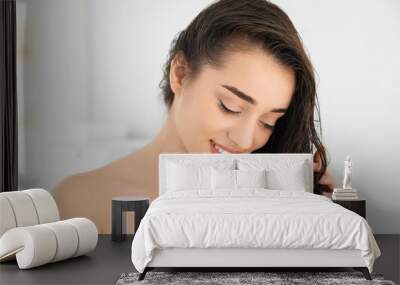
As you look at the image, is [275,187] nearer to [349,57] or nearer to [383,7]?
[349,57]

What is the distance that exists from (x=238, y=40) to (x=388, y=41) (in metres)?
1.71

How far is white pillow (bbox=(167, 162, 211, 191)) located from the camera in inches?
265

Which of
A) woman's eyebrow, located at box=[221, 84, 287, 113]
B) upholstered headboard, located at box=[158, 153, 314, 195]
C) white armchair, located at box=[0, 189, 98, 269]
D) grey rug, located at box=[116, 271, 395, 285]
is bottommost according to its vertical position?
grey rug, located at box=[116, 271, 395, 285]

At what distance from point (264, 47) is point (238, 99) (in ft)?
2.05

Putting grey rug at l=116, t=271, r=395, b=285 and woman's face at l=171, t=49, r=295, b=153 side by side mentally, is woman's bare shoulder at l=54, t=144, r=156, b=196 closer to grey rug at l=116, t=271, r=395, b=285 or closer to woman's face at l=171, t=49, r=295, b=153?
woman's face at l=171, t=49, r=295, b=153

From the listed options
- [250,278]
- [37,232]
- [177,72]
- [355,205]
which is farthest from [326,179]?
[37,232]

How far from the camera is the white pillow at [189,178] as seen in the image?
6.73 metres

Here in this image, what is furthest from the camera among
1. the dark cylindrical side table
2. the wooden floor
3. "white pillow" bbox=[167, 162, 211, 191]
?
the dark cylindrical side table

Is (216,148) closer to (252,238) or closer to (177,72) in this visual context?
(177,72)

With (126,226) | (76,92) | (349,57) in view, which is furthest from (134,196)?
(349,57)

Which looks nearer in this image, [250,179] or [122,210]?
[250,179]

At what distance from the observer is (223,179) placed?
665 cm

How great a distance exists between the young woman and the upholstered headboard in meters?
0.14

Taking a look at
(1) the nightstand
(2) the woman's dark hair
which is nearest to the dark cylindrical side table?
(2) the woman's dark hair
